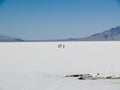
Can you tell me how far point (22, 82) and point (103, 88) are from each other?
8.87 feet

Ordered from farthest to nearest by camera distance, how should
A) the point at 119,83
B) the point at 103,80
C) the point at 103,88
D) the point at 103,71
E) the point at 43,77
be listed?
the point at 103,71
the point at 43,77
the point at 103,80
the point at 119,83
the point at 103,88

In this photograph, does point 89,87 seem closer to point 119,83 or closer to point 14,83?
point 119,83

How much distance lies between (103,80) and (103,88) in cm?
158

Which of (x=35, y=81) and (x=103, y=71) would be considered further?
(x=103, y=71)

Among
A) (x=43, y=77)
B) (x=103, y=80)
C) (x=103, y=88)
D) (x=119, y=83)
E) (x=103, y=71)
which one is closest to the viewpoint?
(x=103, y=88)

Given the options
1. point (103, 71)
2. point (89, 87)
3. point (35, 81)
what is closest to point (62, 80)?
point (35, 81)

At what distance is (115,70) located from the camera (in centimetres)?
1420

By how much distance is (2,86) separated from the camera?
10281 mm

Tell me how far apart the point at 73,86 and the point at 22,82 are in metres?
1.78

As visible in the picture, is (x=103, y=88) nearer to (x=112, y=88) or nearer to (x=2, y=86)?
(x=112, y=88)

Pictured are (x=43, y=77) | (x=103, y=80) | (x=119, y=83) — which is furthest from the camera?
(x=43, y=77)

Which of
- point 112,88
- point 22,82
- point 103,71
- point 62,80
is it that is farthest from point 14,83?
point 103,71

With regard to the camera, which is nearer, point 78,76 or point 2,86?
point 2,86

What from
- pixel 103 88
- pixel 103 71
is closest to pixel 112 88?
pixel 103 88
